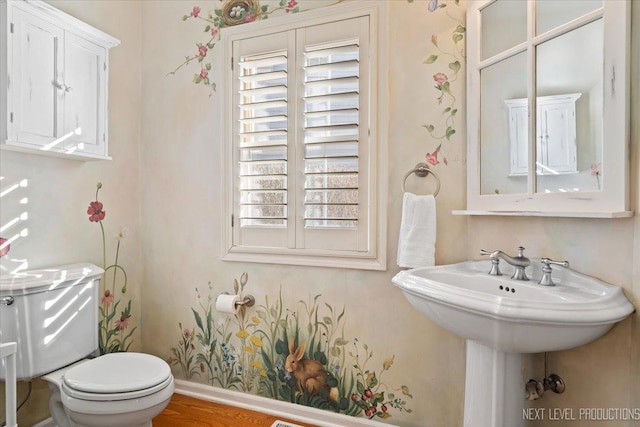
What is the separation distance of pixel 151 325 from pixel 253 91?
1589 millimetres

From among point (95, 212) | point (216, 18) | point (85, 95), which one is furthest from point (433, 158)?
point (95, 212)

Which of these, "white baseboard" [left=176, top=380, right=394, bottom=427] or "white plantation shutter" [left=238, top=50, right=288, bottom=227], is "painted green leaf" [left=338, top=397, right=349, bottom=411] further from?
"white plantation shutter" [left=238, top=50, right=288, bottom=227]

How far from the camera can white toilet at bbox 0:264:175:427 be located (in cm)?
147

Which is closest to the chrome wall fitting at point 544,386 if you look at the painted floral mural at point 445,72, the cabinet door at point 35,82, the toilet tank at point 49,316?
the painted floral mural at point 445,72

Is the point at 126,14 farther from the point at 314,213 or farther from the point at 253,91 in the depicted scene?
the point at 314,213

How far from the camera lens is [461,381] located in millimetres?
1687

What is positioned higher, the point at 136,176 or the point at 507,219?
the point at 136,176

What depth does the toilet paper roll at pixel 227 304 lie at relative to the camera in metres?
2.05

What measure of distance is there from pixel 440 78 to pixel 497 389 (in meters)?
1.29

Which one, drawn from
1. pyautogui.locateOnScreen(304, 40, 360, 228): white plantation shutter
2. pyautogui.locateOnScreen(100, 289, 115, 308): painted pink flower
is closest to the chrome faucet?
pyautogui.locateOnScreen(304, 40, 360, 228): white plantation shutter

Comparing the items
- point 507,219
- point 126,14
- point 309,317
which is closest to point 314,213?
point 309,317

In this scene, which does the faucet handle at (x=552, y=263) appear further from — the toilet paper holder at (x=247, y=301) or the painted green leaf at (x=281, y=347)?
the toilet paper holder at (x=247, y=301)

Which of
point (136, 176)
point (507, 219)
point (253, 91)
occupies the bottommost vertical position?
point (507, 219)

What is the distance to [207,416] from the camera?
203 cm
